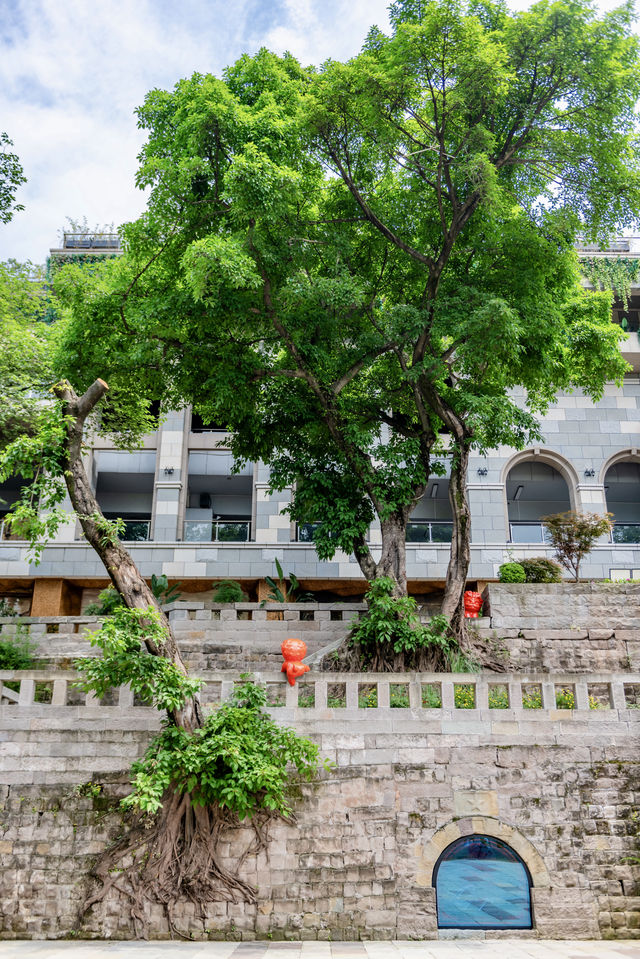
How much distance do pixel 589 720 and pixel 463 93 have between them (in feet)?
33.1

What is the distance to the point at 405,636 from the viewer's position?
13.4 metres

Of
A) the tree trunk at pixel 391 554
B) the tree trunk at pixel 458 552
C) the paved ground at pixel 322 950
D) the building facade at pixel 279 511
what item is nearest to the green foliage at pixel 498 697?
the tree trunk at pixel 458 552

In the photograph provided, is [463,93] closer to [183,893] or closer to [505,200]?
[505,200]

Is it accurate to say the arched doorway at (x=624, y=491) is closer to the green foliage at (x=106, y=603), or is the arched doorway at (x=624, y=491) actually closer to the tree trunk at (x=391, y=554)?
the tree trunk at (x=391, y=554)

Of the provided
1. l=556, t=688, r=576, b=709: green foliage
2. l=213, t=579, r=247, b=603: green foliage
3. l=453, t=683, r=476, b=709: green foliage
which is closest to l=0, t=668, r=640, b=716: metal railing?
l=556, t=688, r=576, b=709: green foliage

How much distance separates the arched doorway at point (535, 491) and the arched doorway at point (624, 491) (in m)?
1.39

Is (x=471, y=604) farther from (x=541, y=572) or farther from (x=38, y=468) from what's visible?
(x=38, y=468)

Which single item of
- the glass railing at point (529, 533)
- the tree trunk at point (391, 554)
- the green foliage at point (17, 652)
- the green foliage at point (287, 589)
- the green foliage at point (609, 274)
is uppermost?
the green foliage at point (609, 274)

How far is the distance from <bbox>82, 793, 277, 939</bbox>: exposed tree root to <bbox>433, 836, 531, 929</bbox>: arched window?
262cm

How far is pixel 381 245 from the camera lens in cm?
1565

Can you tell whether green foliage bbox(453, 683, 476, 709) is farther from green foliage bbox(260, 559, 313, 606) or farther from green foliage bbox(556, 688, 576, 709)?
green foliage bbox(260, 559, 313, 606)

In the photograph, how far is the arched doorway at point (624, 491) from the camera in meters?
24.7

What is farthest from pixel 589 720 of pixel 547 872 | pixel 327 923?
pixel 327 923

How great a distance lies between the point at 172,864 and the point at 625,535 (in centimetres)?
1554
